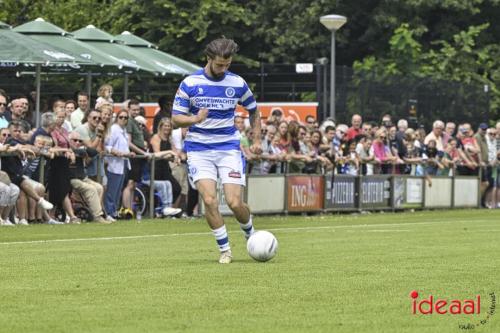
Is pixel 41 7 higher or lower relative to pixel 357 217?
higher

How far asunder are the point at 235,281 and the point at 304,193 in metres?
17.7

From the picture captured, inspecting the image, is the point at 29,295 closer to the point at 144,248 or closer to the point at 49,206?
the point at 144,248

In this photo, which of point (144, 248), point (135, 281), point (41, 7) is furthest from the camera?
point (41, 7)

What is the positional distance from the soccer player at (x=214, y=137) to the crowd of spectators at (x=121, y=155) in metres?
7.79

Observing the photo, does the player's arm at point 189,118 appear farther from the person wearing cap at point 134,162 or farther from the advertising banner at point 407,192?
the advertising banner at point 407,192

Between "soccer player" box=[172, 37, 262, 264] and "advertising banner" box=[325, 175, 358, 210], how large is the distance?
15.6 m

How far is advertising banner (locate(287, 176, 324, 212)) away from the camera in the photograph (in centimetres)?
2966

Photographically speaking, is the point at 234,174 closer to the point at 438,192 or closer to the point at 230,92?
the point at 230,92

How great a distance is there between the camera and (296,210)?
98.0 ft

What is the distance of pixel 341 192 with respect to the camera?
31.7m

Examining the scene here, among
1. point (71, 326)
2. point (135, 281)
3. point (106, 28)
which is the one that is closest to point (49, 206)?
point (135, 281)

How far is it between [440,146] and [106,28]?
61.8 ft

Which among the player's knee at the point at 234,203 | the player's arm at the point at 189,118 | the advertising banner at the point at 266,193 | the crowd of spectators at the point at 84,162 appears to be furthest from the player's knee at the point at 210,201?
the advertising banner at the point at 266,193

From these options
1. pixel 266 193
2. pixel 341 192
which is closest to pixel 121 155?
pixel 266 193
